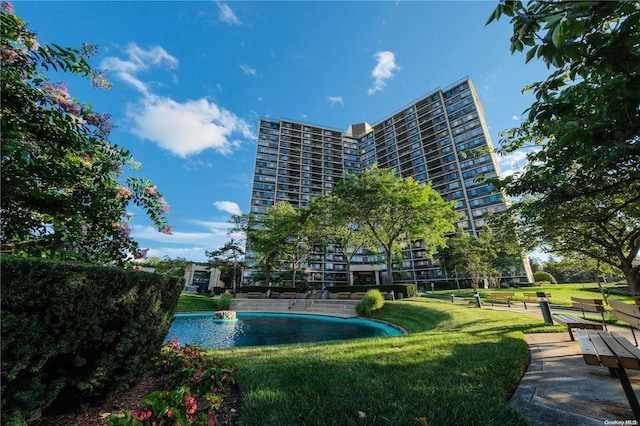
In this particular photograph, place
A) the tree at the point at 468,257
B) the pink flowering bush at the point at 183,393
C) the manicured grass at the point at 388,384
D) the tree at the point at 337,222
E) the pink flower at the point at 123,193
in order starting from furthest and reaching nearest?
the tree at the point at 468,257
the tree at the point at 337,222
the pink flower at the point at 123,193
the manicured grass at the point at 388,384
the pink flowering bush at the point at 183,393

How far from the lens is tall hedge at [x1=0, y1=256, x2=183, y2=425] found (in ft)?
6.73

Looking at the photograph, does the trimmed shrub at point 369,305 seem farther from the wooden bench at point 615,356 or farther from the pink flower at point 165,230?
the pink flower at point 165,230

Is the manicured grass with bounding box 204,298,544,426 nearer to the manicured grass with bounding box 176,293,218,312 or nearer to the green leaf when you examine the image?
the green leaf

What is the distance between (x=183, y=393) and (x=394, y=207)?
2242cm

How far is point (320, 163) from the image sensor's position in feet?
258

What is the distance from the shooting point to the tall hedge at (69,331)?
2053 mm

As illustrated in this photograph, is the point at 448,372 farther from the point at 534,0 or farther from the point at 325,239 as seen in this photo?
the point at 325,239

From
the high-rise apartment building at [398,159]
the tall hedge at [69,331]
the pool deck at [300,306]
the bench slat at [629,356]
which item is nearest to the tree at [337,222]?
the pool deck at [300,306]

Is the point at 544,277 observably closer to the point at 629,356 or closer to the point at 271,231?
the point at 271,231

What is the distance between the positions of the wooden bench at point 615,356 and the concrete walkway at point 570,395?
0.21 m

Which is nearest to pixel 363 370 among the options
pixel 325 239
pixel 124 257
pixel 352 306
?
pixel 124 257

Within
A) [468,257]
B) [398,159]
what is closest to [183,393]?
[468,257]

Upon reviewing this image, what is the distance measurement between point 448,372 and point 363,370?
1327 mm

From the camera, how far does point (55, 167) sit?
3486 mm
